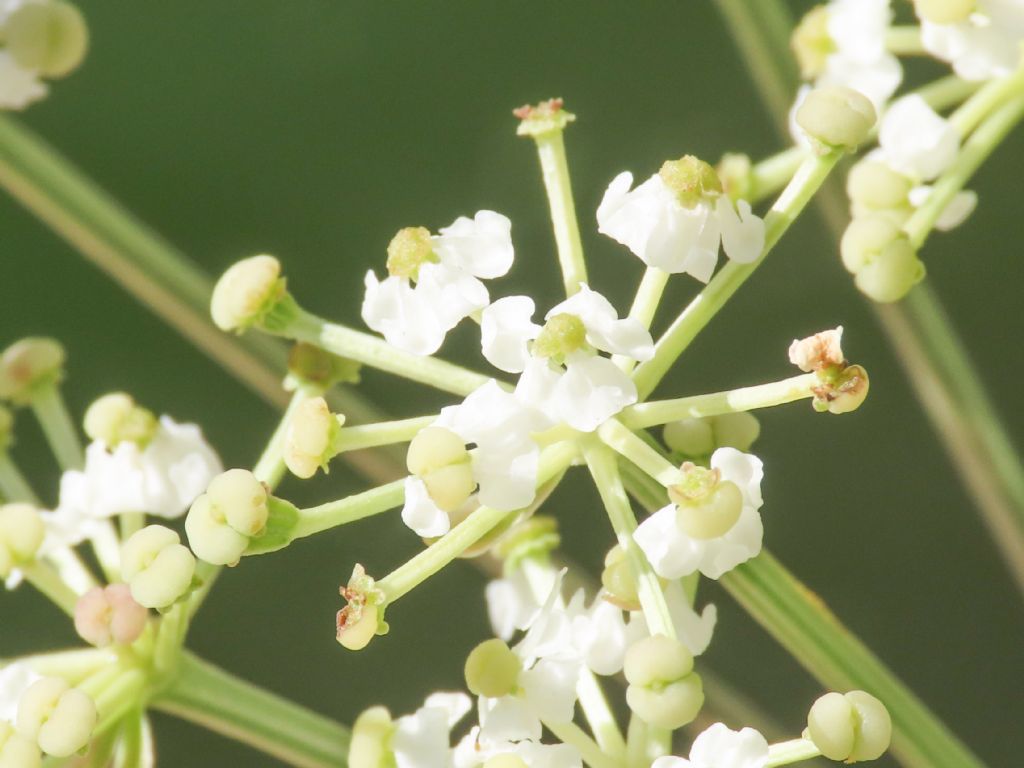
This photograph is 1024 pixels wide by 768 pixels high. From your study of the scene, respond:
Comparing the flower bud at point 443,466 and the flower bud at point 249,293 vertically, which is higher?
the flower bud at point 249,293

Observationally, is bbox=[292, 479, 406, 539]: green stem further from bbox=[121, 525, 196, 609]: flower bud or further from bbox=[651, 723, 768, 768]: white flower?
bbox=[651, 723, 768, 768]: white flower

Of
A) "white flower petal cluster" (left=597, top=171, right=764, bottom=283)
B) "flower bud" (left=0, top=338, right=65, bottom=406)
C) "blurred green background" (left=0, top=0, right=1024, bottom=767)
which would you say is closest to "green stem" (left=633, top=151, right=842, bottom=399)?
"white flower petal cluster" (left=597, top=171, right=764, bottom=283)

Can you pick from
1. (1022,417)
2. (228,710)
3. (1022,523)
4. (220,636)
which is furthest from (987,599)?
(228,710)

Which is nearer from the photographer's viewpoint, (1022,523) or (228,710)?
(228,710)

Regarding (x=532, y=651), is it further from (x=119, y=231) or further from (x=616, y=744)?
(x=119, y=231)

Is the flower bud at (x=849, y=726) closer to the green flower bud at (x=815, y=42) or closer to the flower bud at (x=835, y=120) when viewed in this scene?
the flower bud at (x=835, y=120)

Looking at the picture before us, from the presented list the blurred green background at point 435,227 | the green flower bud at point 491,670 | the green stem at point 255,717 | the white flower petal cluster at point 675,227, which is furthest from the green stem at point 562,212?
the blurred green background at point 435,227
